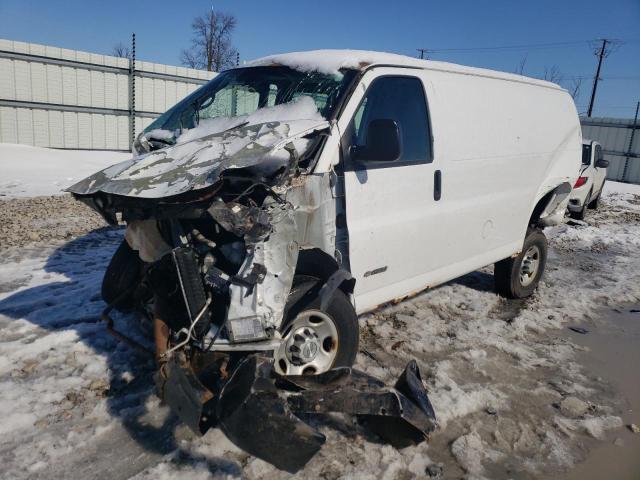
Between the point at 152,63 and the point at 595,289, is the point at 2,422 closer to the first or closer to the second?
the point at 595,289

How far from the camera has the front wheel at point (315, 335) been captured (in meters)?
3.09

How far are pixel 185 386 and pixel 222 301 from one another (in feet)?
1.82

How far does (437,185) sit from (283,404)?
7.82 feet

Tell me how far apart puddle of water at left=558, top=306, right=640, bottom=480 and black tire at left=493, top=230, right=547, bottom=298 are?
0.84m

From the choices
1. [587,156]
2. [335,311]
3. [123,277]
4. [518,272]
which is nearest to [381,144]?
[335,311]

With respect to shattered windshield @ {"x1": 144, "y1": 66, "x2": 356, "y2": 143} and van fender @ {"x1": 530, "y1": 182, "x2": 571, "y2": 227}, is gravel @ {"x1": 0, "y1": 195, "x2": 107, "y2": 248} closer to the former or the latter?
shattered windshield @ {"x1": 144, "y1": 66, "x2": 356, "y2": 143}

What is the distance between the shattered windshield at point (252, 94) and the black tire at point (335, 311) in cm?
115

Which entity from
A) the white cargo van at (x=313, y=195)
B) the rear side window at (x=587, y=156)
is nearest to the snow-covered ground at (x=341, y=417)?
the white cargo van at (x=313, y=195)

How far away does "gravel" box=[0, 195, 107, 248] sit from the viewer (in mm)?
6777

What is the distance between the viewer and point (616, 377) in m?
4.18

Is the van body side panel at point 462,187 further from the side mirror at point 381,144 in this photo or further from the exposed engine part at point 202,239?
the exposed engine part at point 202,239

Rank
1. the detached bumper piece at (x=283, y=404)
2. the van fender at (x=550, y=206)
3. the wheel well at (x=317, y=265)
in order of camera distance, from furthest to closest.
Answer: the van fender at (x=550, y=206) < the wheel well at (x=317, y=265) < the detached bumper piece at (x=283, y=404)

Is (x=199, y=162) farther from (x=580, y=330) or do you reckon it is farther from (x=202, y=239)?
(x=580, y=330)

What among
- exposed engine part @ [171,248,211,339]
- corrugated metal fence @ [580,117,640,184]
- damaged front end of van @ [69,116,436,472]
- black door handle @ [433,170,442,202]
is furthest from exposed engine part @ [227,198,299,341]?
corrugated metal fence @ [580,117,640,184]
